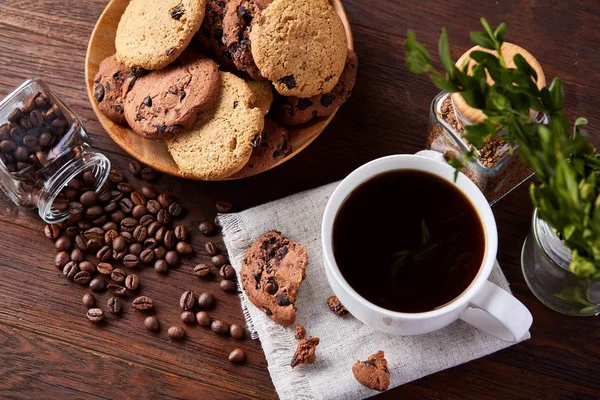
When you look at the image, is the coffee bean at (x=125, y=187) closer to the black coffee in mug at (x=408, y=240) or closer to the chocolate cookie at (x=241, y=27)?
the chocolate cookie at (x=241, y=27)

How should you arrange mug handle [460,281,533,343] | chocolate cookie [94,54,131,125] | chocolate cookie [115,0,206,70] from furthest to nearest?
chocolate cookie [94,54,131,125], chocolate cookie [115,0,206,70], mug handle [460,281,533,343]

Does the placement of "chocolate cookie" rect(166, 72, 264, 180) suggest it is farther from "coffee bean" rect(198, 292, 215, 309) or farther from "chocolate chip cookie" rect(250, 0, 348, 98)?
"coffee bean" rect(198, 292, 215, 309)

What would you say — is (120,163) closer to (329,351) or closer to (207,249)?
(207,249)

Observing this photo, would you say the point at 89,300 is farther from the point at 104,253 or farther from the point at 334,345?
the point at 334,345

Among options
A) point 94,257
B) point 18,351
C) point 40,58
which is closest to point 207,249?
point 94,257

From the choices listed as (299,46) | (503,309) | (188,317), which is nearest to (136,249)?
(188,317)

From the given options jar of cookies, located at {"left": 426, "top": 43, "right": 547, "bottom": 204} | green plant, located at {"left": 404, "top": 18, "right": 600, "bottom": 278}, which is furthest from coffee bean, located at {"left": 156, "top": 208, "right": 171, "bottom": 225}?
green plant, located at {"left": 404, "top": 18, "right": 600, "bottom": 278}

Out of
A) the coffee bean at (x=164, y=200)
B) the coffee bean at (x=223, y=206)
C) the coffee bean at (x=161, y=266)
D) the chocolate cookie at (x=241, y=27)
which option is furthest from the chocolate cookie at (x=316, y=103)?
the coffee bean at (x=161, y=266)
